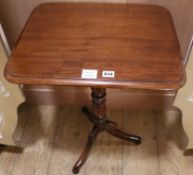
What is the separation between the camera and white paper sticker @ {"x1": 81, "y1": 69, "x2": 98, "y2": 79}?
745 mm

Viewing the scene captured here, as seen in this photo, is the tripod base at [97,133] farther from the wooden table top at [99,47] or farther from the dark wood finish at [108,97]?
the wooden table top at [99,47]

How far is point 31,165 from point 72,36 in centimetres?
81

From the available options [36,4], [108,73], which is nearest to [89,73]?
[108,73]

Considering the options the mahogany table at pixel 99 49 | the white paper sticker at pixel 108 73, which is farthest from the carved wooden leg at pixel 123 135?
the white paper sticker at pixel 108 73

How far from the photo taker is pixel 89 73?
76 cm

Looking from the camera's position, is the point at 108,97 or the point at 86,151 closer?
the point at 86,151

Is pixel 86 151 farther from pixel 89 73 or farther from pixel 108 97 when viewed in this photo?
pixel 89 73

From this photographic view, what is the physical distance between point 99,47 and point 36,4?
501 mm

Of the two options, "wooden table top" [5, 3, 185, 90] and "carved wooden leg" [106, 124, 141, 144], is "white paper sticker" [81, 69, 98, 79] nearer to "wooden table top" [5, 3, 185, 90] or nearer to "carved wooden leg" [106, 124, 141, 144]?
"wooden table top" [5, 3, 185, 90]

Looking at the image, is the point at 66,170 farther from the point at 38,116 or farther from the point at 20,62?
the point at 20,62

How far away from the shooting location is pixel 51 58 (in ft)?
2.66

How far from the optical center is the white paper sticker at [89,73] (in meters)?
0.75

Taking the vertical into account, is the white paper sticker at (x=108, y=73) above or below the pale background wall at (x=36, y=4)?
above

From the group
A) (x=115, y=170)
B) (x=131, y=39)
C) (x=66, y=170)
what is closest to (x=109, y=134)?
(x=115, y=170)
